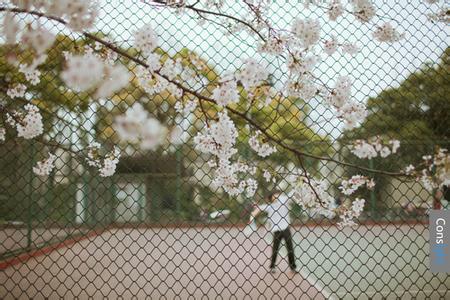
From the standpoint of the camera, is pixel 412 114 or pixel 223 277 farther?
pixel 412 114

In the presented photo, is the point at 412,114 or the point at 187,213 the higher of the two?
the point at 412,114

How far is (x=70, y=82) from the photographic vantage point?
1.11 meters

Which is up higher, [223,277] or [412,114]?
[412,114]

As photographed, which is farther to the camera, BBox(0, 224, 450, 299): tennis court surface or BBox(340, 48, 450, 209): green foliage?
BBox(340, 48, 450, 209): green foliage

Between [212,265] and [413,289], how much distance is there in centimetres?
259

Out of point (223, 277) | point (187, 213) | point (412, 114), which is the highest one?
point (412, 114)

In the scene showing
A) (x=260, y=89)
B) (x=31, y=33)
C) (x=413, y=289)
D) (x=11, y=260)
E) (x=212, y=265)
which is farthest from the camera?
(x=212, y=265)

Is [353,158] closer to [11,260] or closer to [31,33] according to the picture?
[11,260]

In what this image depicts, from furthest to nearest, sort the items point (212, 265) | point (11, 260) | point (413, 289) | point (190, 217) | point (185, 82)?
point (190, 217)
point (212, 265)
point (11, 260)
point (413, 289)
point (185, 82)

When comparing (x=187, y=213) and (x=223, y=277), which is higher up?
(x=223, y=277)

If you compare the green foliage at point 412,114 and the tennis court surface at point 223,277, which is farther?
the green foliage at point 412,114

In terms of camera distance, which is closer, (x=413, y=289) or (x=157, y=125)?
(x=157, y=125)

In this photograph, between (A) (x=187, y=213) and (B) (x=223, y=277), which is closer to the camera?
(B) (x=223, y=277)

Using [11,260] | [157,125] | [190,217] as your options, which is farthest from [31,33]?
[190,217]
